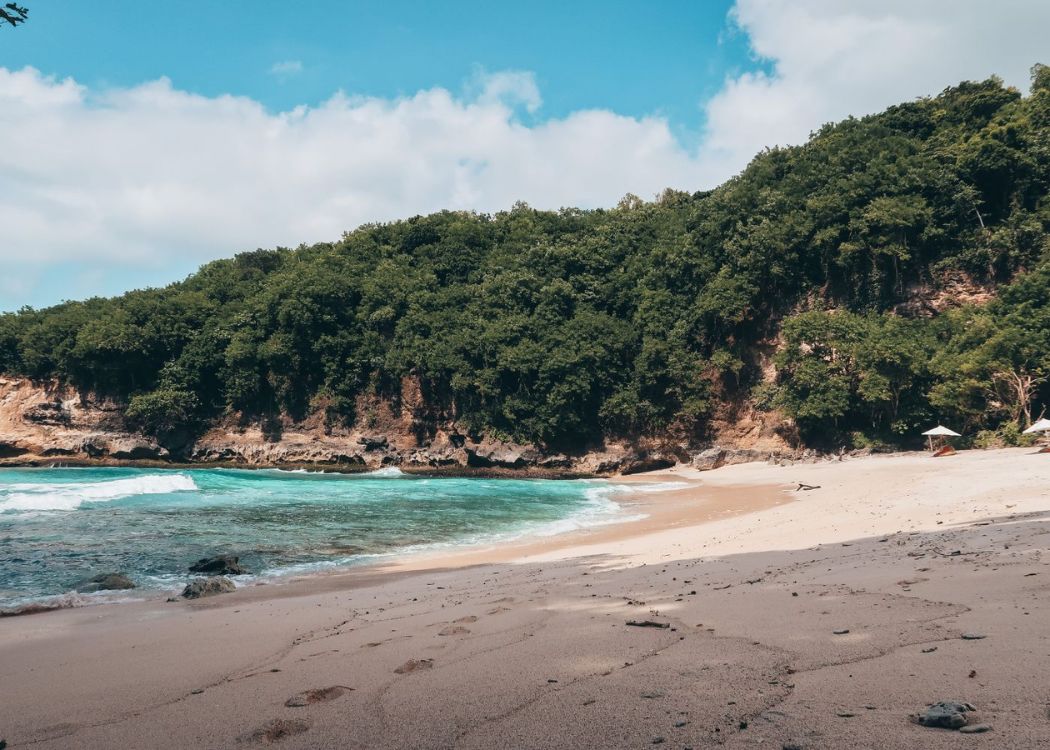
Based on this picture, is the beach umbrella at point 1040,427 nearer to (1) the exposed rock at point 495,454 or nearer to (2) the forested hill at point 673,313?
(2) the forested hill at point 673,313

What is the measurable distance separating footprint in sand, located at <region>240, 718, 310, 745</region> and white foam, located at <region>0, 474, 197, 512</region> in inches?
703

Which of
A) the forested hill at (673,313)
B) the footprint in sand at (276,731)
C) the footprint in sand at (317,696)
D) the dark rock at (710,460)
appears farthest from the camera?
the dark rock at (710,460)

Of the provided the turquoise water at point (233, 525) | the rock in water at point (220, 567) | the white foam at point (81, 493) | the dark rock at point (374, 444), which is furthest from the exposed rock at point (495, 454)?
the rock in water at point (220, 567)

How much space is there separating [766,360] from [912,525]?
3025 centimetres

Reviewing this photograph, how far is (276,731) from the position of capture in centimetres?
299

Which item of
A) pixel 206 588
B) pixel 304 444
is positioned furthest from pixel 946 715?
pixel 304 444

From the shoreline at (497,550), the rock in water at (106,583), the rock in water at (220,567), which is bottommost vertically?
the shoreline at (497,550)

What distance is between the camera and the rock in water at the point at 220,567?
30.1 feet

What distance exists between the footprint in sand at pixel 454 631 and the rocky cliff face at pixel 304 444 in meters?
33.1

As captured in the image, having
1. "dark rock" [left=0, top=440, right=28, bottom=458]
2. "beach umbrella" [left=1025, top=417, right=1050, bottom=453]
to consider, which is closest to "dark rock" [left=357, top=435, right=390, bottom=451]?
"dark rock" [left=0, top=440, right=28, bottom=458]

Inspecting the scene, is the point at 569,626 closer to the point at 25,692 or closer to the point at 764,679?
the point at 764,679

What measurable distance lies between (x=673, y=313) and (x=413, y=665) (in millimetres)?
37509

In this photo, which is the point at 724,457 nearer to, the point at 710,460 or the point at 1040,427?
the point at 710,460

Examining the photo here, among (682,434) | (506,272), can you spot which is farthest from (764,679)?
(506,272)
